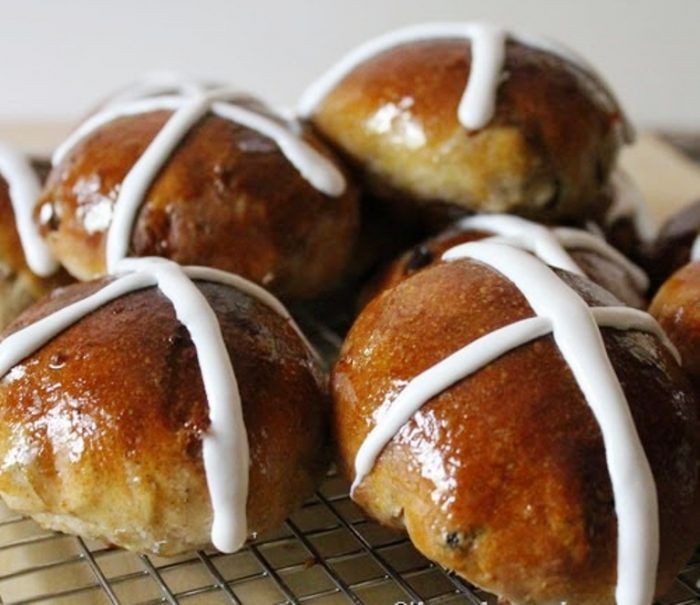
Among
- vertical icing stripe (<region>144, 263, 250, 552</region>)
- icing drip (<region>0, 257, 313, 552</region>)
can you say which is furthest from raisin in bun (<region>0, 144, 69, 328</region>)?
vertical icing stripe (<region>144, 263, 250, 552</region>)

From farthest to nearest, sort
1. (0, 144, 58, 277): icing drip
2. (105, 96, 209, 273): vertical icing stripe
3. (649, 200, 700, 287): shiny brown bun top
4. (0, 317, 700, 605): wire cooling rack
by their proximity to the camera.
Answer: (649, 200, 700, 287): shiny brown bun top, (0, 144, 58, 277): icing drip, (105, 96, 209, 273): vertical icing stripe, (0, 317, 700, 605): wire cooling rack

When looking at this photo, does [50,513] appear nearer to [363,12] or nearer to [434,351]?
[434,351]

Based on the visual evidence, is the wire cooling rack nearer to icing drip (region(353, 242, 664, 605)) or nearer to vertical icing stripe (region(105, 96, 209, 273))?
icing drip (region(353, 242, 664, 605))

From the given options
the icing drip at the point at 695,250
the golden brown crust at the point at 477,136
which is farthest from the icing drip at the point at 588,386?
the icing drip at the point at 695,250

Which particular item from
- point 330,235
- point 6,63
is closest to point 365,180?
point 330,235

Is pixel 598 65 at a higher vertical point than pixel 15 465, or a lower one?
lower

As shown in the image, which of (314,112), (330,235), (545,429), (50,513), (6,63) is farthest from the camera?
(6,63)

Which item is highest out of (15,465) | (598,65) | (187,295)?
(187,295)
